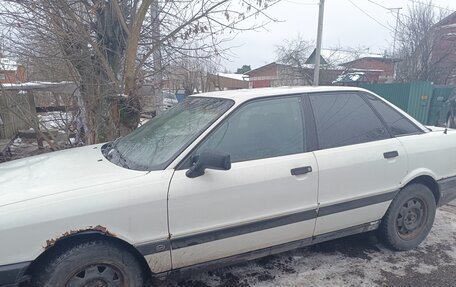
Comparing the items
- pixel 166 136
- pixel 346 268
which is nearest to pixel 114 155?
pixel 166 136

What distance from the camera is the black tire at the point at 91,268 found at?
206 centimetres

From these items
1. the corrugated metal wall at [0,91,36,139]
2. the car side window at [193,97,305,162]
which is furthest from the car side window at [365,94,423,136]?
the corrugated metal wall at [0,91,36,139]

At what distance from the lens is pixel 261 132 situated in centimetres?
269

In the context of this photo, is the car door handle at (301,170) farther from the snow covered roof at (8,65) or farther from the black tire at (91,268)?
the snow covered roof at (8,65)

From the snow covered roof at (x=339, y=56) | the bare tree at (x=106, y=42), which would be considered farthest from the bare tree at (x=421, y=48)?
the bare tree at (x=106, y=42)

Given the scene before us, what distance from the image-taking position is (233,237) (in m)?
2.49

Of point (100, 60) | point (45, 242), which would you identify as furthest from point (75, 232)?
point (100, 60)

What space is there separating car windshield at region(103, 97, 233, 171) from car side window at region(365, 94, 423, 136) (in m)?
1.55

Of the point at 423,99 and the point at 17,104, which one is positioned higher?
the point at 17,104

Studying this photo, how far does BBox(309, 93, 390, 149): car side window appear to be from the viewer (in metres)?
2.89

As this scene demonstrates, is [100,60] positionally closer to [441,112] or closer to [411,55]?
[441,112]

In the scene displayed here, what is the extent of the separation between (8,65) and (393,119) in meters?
5.36

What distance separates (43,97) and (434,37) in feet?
63.5

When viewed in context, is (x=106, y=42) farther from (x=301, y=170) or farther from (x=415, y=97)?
(x=415, y=97)
